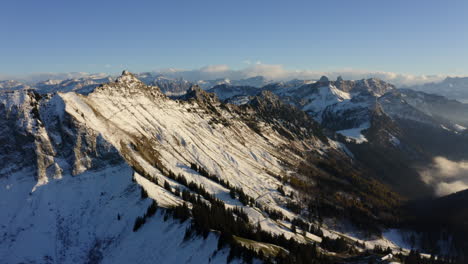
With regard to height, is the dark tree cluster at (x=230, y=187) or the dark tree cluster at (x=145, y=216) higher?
the dark tree cluster at (x=145, y=216)

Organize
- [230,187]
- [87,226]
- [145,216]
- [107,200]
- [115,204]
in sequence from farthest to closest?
[230,187] < [107,200] < [115,204] < [87,226] < [145,216]

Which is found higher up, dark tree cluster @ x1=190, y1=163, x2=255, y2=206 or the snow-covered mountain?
the snow-covered mountain

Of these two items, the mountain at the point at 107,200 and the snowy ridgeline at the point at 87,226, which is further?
the mountain at the point at 107,200

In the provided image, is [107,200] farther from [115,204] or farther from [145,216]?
[145,216]

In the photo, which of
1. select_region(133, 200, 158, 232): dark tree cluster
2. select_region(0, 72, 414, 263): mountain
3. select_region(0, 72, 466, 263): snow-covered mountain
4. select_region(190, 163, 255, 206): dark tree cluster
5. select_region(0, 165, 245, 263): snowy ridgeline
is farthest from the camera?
select_region(190, 163, 255, 206): dark tree cluster

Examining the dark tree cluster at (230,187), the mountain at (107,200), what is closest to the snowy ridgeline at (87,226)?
the mountain at (107,200)

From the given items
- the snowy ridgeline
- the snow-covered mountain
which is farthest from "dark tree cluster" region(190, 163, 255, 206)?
the snowy ridgeline

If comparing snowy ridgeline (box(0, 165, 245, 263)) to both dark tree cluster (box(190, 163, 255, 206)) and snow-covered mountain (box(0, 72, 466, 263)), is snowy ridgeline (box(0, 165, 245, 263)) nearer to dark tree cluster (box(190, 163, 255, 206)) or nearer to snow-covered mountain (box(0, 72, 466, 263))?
snow-covered mountain (box(0, 72, 466, 263))

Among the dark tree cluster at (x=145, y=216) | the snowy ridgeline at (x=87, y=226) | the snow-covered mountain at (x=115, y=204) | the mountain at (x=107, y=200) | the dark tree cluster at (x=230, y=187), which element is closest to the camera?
the snowy ridgeline at (x=87, y=226)

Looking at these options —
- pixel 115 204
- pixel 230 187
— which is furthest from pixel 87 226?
pixel 230 187

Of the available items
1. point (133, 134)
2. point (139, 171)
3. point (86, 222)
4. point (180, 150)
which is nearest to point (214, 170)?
point (180, 150)

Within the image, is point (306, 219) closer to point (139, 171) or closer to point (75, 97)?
point (139, 171)

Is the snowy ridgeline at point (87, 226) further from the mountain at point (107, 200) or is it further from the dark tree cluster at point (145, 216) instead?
the dark tree cluster at point (145, 216)
